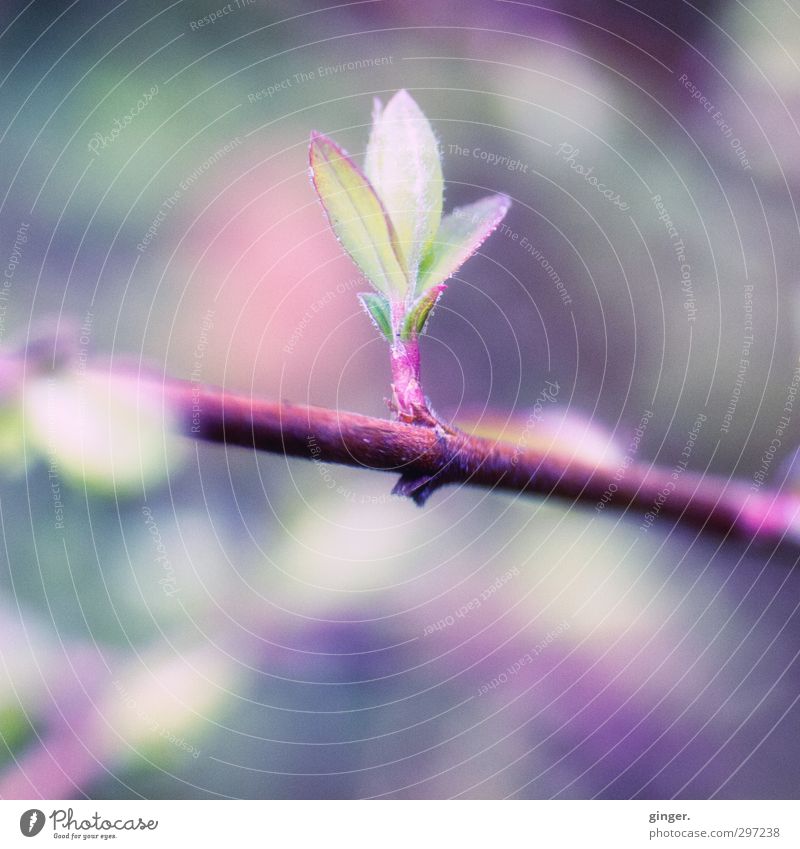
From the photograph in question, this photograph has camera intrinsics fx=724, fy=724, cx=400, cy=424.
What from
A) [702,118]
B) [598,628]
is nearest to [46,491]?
[598,628]

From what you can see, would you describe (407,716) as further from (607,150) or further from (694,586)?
(607,150)

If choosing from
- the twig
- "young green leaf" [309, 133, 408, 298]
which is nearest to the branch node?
the twig

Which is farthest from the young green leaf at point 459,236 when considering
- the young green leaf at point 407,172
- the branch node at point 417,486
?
the branch node at point 417,486

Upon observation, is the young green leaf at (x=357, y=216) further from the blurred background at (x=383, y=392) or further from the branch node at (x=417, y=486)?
the branch node at (x=417, y=486)

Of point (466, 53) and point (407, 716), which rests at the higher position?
point (466, 53)

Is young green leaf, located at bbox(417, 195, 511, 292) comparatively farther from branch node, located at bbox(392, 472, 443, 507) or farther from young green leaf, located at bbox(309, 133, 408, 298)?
branch node, located at bbox(392, 472, 443, 507)

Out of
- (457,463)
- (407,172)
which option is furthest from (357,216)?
(457,463)
